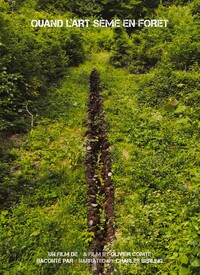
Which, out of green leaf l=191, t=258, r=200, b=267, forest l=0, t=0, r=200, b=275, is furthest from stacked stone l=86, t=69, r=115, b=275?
green leaf l=191, t=258, r=200, b=267

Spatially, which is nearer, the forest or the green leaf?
the green leaf

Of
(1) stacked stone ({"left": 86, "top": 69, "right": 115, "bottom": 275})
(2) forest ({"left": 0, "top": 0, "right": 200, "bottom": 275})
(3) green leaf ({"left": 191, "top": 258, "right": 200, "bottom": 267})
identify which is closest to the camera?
(3) green leaf ({"left": 191, "top": 258, "right": 200, "bottom": 267})

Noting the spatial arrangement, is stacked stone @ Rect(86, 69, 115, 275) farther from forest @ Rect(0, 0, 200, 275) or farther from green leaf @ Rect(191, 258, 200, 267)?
green leaf @ Rect(191, 258, 200, 267)

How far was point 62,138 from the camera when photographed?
8.72 meters

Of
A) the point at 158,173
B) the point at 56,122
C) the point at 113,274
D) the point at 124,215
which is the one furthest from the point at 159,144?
the point at 113,274

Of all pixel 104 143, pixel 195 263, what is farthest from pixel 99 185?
pixel 195 263

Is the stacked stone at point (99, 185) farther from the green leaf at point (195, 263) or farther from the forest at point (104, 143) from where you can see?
the green leaf at point (195, 263)

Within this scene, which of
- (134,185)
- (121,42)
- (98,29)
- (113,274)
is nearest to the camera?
(113,274)

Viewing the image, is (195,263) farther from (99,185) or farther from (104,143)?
A: (104,143)

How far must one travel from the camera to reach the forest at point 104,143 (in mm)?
4930

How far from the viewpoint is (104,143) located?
8.16m

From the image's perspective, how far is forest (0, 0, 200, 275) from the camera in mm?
4930

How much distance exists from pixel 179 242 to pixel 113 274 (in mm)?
1076

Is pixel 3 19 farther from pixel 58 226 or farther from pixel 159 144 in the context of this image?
pixel 58 226
